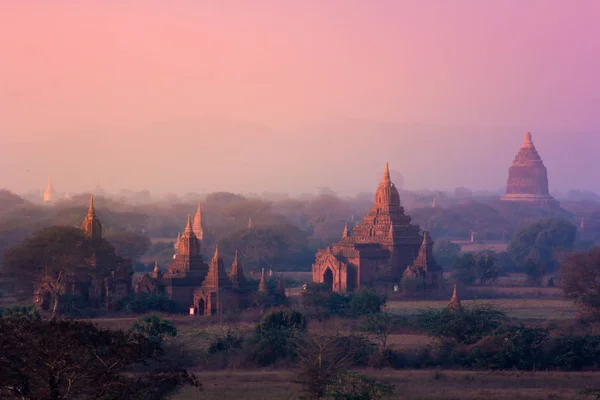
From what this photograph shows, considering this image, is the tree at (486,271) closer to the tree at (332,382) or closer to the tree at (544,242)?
the tree at (544,242)

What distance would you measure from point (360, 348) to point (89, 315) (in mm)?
17154

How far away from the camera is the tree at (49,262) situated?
54969 millimetres

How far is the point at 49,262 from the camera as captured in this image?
182 feet

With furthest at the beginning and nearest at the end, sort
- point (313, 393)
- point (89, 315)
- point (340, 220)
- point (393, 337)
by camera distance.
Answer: point (340, 220) → point (89, 315) → point (393, 337) → point (313, 393)

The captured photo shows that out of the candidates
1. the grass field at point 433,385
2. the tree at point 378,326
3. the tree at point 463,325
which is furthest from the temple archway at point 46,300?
the tree at point 463,325

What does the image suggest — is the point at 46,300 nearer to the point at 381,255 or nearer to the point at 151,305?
the point at 151,305

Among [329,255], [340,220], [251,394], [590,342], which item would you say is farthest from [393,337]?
[340,220]

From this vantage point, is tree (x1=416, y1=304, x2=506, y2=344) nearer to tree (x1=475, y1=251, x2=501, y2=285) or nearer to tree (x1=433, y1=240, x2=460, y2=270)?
tree (x1=475, y1=251, x2=501, y2=285)

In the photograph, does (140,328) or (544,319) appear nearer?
(140,328)

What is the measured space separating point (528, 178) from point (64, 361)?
14865 centimetres

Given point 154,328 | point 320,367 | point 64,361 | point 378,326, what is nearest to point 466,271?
point 378,326

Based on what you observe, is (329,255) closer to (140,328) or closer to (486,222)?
(140,328)

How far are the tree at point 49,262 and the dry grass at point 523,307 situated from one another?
16276mm

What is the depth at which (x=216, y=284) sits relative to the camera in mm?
56625
